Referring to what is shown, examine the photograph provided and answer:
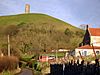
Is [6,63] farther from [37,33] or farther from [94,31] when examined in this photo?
[37,33]

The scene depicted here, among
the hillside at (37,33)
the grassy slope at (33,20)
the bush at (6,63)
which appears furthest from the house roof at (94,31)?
the grassy slope at (33,20)

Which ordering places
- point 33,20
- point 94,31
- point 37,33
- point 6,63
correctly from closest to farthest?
1. point 6,63
2. point 94,31
3. point 37,33
4. point 33,20

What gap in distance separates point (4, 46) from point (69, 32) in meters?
77.5

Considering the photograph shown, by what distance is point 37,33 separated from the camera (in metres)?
137

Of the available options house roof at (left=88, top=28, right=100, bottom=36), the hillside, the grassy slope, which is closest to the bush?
house roof at (left=88, top=28, right=100, bottom=36)

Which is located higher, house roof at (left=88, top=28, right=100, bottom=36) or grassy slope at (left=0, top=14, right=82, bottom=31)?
grassy slope at (left=0, top=14, right=82, bottom=31)

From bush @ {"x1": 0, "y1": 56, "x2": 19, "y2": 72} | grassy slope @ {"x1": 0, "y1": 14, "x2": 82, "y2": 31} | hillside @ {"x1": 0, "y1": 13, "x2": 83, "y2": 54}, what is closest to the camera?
bush @ {"x1": 0, "y1": 56, "x2": 19, "y2": 72}

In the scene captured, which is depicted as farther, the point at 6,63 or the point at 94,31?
the point at 94,31

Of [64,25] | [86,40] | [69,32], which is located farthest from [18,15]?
[86,40]

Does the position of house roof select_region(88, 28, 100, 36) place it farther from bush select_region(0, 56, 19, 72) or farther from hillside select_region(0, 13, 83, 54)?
bush select_region(0, 56, 19, 72)

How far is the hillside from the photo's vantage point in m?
116

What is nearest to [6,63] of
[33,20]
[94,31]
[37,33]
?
[94,31]

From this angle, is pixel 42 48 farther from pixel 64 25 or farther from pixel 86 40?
pixel 64 25

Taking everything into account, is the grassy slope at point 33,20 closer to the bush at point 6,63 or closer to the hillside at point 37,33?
the hillside at point 37,33
